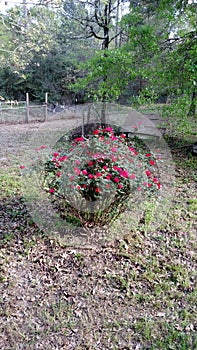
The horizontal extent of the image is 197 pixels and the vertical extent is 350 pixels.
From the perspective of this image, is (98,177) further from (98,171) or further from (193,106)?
(193,106)

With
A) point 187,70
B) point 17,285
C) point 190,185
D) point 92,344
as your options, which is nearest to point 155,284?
point 92,344

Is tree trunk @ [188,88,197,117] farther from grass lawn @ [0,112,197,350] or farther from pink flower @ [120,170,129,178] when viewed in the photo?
pink flower @ [120,170,129,178]

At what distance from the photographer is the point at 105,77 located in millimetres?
4988

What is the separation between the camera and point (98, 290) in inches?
72.9

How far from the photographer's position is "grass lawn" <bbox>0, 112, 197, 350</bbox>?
59.9 inches

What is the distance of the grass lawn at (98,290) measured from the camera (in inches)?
59.9

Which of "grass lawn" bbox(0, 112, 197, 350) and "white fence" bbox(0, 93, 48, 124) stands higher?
"white fence" bbox(0, 93, 48, 124)

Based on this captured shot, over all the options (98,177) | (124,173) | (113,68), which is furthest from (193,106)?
(98,177)

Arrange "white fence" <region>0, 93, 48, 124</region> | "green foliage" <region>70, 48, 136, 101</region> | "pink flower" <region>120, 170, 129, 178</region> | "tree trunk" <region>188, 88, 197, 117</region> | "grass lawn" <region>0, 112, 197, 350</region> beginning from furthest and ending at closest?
"white fence" <region>0, 93, 48, 124</region> < "green foliage" <region>70, 48, 136, 101</region> < "tree trunk" <region>188, 88, 197, 117</region> < "pink flower" <region>120, 170, 129, 178</region> < "grass lawn" <region>0, 112, 197, 350</region>

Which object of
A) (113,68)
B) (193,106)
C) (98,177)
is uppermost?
(113,68)

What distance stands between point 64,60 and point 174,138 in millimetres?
7600

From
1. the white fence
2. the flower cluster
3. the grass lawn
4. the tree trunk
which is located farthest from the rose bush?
the white fence

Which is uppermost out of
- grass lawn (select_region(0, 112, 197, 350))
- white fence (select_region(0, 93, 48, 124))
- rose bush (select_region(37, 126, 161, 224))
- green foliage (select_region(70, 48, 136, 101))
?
green foliage (select_region(70, 48, 136, 101))

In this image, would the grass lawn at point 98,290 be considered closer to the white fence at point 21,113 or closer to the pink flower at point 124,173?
the pink flower at point 124,173
